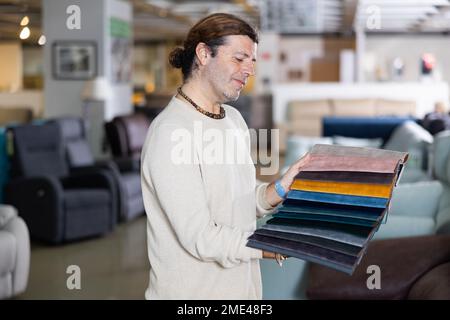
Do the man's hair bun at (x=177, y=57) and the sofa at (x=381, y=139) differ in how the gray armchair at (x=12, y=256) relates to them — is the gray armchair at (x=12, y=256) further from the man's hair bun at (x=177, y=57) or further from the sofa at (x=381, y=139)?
the man's hair bun at (x=177, y=57)

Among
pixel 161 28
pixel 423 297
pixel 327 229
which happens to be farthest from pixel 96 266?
pixel 161 28

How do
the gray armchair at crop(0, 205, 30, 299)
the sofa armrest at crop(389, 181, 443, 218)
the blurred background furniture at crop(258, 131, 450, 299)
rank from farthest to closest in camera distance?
the gray armchair at crop(0, 205, 30, 299) < the sofa armrest at crop(389, 181, 443, 218) < the blurred background furniture at crop(258, 131, 450, 299)

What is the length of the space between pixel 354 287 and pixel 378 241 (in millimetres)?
270

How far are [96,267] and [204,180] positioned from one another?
444cm

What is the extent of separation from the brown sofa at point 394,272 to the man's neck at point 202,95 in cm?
172

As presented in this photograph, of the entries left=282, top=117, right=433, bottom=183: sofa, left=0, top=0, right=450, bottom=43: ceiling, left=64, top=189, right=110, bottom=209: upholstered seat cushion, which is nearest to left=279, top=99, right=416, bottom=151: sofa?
left=0, top=0, right=450, bottom=43: ceiling

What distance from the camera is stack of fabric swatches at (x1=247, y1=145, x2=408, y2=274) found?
140cm

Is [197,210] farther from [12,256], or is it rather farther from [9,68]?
[9,68]

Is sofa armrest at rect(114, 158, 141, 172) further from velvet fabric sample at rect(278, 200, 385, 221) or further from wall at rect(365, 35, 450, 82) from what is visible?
wall at rect(365, 35, 450, 82)

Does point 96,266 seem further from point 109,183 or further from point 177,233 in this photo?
point 177,233

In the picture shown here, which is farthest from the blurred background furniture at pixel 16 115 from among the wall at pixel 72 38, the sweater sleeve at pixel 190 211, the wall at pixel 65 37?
the sweater sleeve at pixel 190 211

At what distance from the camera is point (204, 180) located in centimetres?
158

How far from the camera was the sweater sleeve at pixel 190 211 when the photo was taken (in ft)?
4.98
